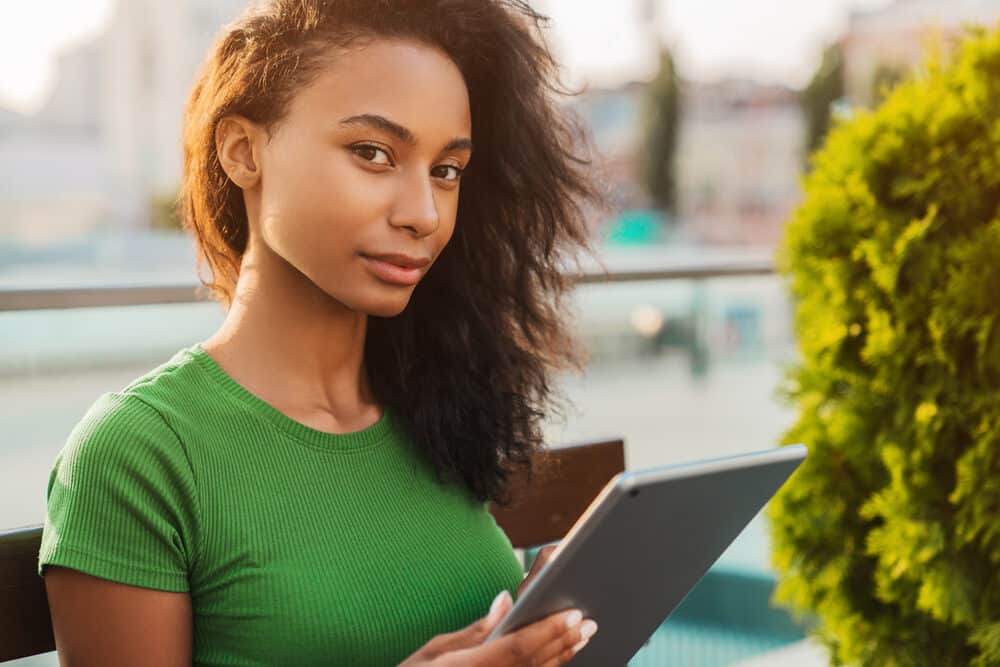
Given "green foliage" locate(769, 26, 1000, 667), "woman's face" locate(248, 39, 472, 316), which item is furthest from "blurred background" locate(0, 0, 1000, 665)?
"woman's face" locate(248, 39, 472, 316)

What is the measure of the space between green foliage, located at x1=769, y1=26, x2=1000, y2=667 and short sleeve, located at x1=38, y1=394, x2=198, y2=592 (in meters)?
1.62

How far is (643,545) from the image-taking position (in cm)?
118

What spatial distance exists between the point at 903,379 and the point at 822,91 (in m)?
26.8

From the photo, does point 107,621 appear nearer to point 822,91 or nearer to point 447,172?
point 447,172

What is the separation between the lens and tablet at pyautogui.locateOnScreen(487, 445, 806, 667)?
1085 millimetres

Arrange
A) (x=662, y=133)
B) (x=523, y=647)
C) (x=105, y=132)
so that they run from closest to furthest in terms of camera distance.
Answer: (x=523, y=647)
(x=662, y=133)
(x=105, y=132)

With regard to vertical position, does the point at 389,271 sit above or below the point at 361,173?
below

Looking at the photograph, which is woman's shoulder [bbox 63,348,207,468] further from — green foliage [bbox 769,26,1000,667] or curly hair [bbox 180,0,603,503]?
green foliage [bbox 769,26,1000,667]

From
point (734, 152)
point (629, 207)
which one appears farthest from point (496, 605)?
point (734, 152)

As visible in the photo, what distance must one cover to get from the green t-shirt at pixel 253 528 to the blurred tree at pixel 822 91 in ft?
90.3

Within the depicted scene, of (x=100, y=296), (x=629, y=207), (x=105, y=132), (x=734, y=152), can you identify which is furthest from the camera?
(x=734, y=152)

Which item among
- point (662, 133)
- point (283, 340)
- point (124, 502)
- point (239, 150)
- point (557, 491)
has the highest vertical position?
point (662, 133)

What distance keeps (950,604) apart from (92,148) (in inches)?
1794

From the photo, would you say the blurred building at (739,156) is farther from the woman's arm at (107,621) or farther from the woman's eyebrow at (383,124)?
the woman's arm at (107,621)
